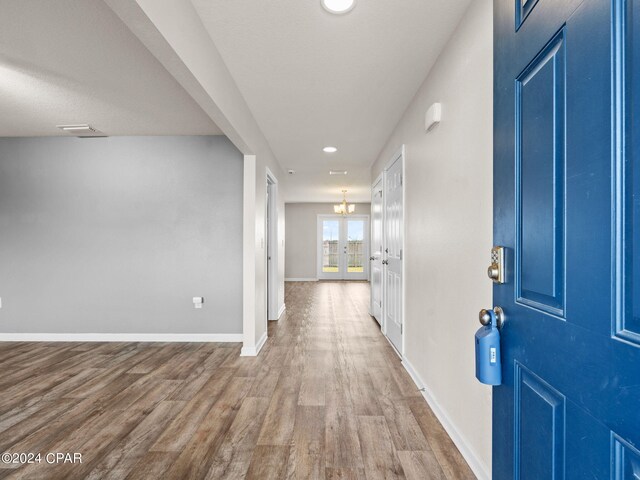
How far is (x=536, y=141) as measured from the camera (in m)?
0.83

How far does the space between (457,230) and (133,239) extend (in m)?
3.72

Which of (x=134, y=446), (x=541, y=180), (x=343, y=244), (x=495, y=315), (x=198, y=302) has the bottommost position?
(x=134, y=446)

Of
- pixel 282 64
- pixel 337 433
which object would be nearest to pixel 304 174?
pixel 282 64

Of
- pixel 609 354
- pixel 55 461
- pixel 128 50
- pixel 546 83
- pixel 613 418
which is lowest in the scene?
pixel 55 461

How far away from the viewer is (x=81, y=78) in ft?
8.97

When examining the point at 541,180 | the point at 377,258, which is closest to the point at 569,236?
the point at 541,180

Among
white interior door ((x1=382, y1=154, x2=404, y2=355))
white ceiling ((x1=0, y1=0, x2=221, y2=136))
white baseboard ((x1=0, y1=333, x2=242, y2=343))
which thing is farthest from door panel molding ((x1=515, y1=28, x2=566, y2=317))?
white baseboard ((x1=0, y1=333, x2=242, y2=343))

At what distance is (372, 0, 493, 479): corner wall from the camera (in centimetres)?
169

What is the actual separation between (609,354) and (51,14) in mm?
2809

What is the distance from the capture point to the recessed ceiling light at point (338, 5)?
187 cm

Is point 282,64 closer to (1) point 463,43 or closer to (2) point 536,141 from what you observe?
(1) point 463,43

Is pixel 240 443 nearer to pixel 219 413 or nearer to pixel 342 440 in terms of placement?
pixel 219 413

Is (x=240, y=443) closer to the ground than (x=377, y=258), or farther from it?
closer to the ground

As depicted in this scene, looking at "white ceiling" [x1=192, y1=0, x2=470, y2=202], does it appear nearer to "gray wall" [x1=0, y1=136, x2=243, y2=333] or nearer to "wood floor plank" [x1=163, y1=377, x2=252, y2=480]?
"gray wall" [x1=0, y1=136, x2=243, y2=333]
